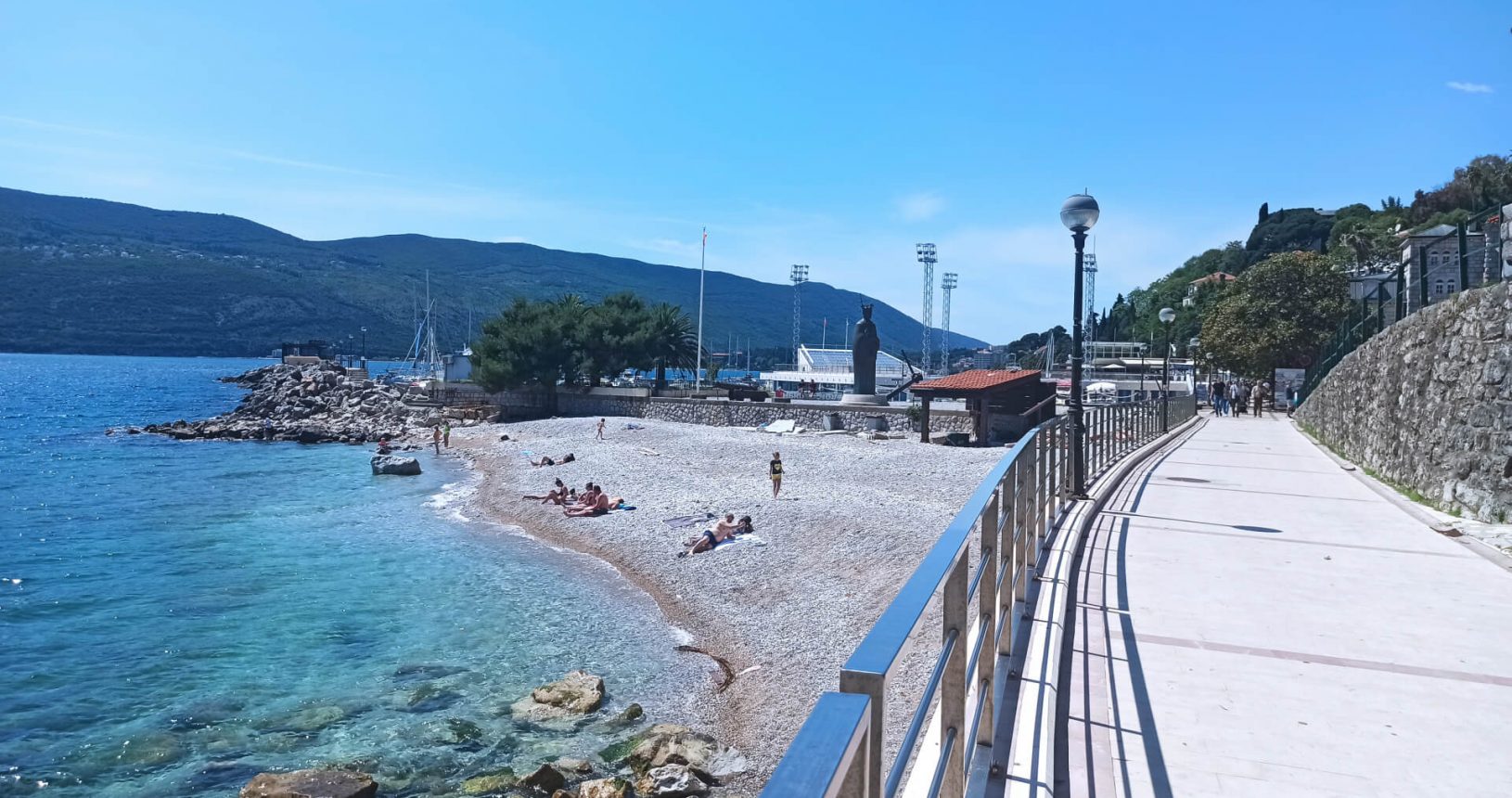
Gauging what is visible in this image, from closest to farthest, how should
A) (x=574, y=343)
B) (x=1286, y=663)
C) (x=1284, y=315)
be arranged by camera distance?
(x=1286, y=663)
(x=1284, y=315)
(x=574, y=343)

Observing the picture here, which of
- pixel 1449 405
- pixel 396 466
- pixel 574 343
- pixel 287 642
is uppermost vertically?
pixel 574 343

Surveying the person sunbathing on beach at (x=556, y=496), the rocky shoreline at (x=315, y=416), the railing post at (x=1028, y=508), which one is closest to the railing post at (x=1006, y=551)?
the railing post at (x=1028, y=508)

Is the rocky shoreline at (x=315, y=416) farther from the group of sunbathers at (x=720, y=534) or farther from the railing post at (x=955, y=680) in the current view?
the railing post at (x=955, y=680)

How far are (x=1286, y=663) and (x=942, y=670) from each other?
3.55m

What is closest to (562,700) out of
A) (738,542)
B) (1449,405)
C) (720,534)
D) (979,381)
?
(738,542)

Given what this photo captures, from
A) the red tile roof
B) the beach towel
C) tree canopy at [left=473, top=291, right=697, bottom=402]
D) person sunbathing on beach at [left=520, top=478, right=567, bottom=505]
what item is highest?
tree canopy at [left=473, top=291, right=697, bottom=402]

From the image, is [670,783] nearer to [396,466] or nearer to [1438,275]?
[1438,275]

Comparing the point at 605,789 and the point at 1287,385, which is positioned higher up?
the point at 1287,385

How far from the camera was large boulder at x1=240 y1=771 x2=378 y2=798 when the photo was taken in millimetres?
7574

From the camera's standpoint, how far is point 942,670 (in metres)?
2.22

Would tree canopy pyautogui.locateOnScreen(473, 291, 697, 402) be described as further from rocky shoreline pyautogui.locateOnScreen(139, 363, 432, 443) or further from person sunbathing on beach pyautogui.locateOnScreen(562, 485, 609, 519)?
person sunbathing on beach pyautogui.locateOnScreen(562, 485, 609, 519)

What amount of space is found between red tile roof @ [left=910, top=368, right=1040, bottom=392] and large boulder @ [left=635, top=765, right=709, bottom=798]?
1981 cm

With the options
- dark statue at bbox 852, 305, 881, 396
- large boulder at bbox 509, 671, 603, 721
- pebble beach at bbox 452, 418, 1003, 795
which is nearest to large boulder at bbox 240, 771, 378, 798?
large boulder at bbox 509, 671, 603, 721

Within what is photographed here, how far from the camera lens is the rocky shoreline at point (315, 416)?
47250mm
